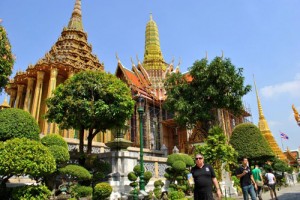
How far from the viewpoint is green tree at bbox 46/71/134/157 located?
1252 cm

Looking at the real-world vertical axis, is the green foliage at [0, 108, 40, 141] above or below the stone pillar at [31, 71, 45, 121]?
below

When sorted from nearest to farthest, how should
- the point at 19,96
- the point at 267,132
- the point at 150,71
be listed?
the point at 19,96
the point at 150,71
the point at 267,132

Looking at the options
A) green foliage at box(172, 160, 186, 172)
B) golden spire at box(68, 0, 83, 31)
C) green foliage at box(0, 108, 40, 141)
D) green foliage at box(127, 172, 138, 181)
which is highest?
golden spire at box(68, 0, 83, 31)

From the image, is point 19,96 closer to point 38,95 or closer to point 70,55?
point 38,95

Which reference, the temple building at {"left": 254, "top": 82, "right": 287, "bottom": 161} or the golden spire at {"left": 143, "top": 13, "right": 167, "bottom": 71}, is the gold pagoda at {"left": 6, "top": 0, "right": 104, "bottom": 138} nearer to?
the golden spire at {"left": 143, "top": 13, "right": 167, "bottom": 71}

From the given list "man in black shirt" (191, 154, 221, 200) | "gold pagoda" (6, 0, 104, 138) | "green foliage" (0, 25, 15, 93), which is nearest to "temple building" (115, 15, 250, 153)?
"gold pagoda" (6, 0, 104, 138)

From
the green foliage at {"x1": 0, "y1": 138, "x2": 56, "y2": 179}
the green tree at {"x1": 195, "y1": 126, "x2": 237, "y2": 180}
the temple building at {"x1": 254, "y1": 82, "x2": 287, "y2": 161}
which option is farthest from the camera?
the temple building at {"x1": 254, "y1": 82, "x2": 287, "y2": 161}

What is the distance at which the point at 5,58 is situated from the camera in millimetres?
10734

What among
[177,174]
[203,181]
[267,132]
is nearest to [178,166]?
[177,174]

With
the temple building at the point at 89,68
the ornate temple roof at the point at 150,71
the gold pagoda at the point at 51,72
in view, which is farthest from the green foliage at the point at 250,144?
the gold pagoda at the point at 51,72

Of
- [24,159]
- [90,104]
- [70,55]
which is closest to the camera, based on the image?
[24,159]

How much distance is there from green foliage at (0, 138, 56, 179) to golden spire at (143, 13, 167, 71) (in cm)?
2669

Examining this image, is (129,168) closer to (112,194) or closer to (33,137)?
(112,194)

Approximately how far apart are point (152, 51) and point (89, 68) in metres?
10.5
